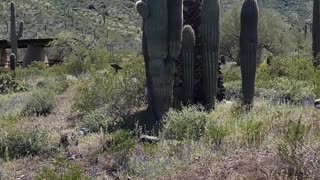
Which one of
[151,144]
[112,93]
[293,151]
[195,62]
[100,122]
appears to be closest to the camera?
[293,151]

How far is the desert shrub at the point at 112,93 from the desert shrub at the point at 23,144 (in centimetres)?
392

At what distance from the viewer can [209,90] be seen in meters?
12.5

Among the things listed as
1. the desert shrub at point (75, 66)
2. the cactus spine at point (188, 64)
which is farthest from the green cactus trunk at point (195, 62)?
the desert shrub at point (75, 66)

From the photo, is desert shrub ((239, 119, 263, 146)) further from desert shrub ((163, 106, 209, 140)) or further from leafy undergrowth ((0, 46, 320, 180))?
desert shrub ((163, 106, 209, 140))

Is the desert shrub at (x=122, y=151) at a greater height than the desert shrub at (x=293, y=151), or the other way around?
the desert shrub at (x=293, y=151)

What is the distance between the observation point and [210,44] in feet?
41.5

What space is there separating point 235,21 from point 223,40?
2.15 meters

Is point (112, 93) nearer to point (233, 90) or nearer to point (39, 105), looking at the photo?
point (39, 105)

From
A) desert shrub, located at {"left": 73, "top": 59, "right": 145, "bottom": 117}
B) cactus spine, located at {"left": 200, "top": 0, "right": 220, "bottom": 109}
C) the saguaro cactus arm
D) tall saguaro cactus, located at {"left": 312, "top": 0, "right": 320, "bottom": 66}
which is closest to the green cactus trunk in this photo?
cactus spine, located at {"left": 200, "top": 0, "right": 220, "bottom": 109}

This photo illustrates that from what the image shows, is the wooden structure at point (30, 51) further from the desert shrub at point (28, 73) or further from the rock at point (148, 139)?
the rock at point (148, 139)

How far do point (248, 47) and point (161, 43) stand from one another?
2.49 meters

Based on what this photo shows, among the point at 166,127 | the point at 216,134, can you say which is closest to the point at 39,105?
→ the point at 166,127

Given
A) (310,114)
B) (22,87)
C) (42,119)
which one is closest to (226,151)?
(310,114)

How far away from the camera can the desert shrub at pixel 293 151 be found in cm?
568
